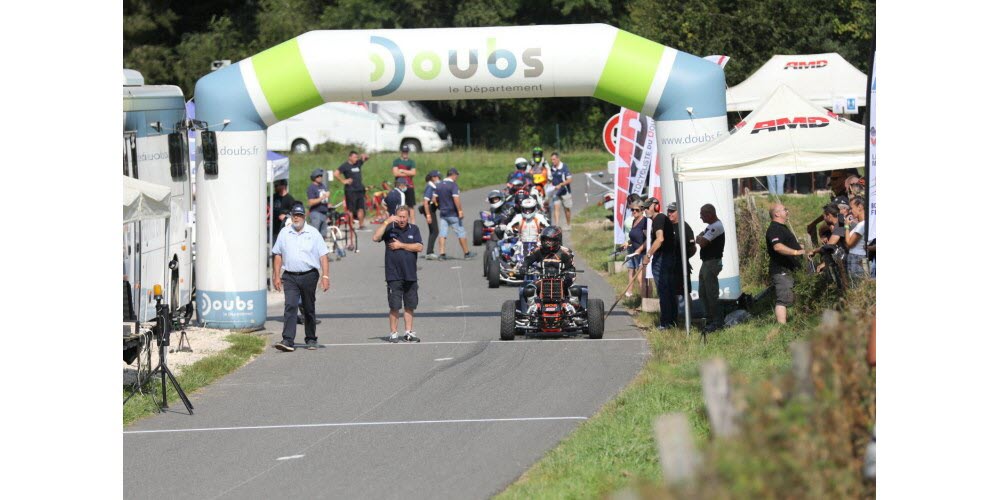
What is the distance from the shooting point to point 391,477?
9.73 meters

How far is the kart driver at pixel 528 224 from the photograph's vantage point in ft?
69.3

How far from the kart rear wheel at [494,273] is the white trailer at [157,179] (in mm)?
4624

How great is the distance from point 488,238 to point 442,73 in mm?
6384

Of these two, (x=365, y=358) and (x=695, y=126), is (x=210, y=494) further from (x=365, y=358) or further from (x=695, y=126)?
(x=695, y=126)

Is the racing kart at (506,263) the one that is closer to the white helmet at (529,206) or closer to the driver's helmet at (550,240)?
the white helmet at (529,206)

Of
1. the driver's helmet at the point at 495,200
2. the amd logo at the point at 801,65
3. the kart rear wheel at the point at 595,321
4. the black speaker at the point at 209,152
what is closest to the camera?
the kart rear wheel at the point at 595,321

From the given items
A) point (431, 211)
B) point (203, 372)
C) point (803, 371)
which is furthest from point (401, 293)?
point (803, 371)

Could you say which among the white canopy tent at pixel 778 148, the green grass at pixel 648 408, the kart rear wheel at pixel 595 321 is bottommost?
the green grass at pixel 648 408

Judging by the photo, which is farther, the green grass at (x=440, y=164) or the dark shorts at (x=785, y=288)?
the green grass at (x=440, y=164)

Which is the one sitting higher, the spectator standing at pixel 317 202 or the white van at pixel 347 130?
the white van at pixel 347 130

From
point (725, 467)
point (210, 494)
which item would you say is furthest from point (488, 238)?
point (725, 467)

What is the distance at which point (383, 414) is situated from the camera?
12.1m

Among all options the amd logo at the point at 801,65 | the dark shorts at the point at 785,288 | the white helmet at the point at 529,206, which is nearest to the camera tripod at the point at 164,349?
the dark shorts at the point at 785,288

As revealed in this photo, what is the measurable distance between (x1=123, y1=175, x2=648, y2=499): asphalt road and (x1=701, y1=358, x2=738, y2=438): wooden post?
3.56 m
